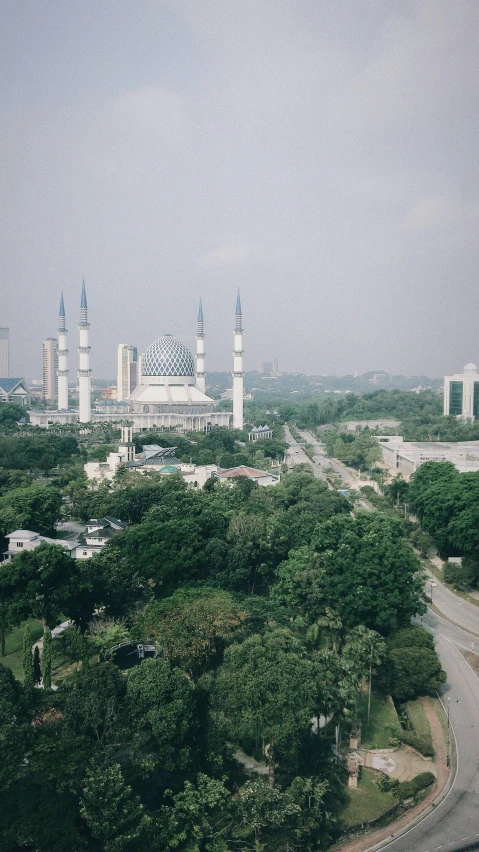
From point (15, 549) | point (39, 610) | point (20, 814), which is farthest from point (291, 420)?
point (20, 814)

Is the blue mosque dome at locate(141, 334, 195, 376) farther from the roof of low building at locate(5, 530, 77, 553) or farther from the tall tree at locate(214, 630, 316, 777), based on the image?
the tall tree at locate(214, 630, 316, 777)

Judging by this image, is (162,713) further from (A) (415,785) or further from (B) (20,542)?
(B) (20,542)

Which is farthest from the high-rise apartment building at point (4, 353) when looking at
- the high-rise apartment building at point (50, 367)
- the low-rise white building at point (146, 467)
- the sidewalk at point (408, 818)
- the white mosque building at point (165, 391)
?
the sidewalk at point (408, 818)

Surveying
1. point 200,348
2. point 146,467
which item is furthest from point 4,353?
point 146,467

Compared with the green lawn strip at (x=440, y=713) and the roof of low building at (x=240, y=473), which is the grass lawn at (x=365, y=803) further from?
the roof of low building at (x=240, y=473)

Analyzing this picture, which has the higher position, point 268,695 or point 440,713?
point 268,695

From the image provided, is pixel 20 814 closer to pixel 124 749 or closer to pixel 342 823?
pixel 124 749

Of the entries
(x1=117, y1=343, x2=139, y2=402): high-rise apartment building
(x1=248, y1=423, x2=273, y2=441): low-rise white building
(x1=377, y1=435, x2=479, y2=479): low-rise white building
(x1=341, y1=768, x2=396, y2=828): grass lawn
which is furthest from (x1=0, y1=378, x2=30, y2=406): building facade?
(x1=341, y1=768, x2=396, y2=828): grass lawn
